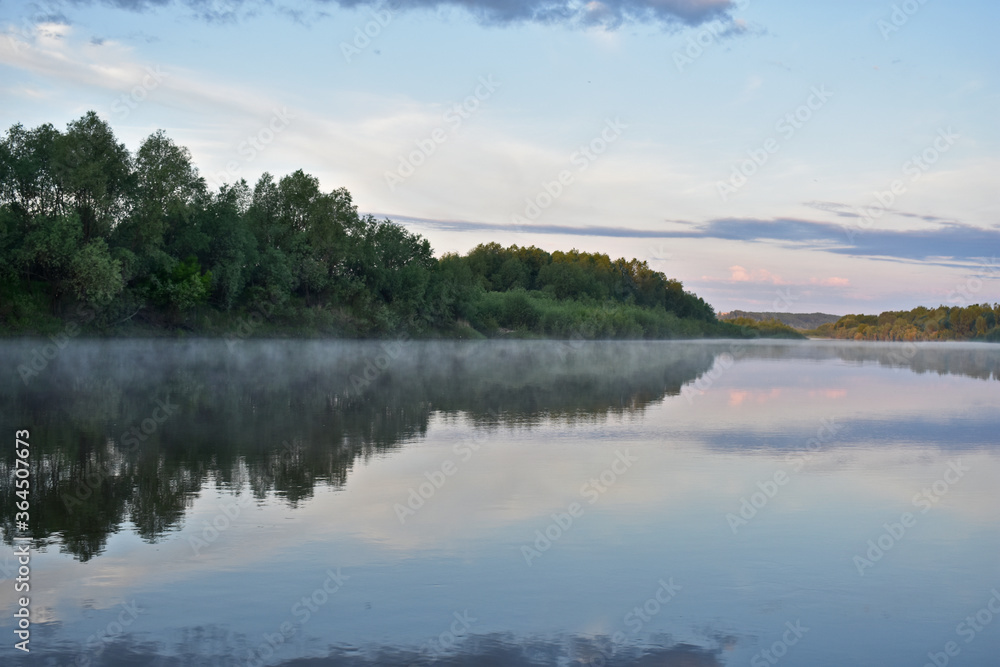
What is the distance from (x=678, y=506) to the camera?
35.7ft

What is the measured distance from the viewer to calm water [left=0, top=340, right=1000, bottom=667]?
6.42 m

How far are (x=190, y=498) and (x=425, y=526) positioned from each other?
321cm

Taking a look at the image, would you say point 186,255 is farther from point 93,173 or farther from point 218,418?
point 218,418

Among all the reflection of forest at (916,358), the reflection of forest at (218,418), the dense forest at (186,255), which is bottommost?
the reflection of forest at (218,418)

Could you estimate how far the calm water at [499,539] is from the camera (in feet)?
21.1

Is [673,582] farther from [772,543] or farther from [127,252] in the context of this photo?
[127,252]

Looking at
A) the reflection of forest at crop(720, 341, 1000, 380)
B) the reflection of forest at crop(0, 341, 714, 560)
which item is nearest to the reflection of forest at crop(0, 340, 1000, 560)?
the reflection of forest at crop(0, 341, 714, 560)

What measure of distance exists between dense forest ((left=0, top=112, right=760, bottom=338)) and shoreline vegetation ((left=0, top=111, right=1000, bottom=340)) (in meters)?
0.10

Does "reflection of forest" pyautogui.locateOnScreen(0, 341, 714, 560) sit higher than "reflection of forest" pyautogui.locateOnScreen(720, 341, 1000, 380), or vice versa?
"reflection of forest" pyautogui.locateOnScreen(720, 341, 1000, 380)

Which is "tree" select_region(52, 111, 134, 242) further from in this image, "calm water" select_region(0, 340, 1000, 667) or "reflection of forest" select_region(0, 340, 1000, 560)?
"calm water" select_region(0, 340, 1000, 667)

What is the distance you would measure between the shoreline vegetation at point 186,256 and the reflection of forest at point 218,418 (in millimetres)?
13554

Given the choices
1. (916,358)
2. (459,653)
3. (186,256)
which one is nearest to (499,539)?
(459,653)

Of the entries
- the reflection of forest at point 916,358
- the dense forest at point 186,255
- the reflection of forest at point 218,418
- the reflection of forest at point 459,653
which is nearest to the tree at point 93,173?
the dense forest at point 186,255

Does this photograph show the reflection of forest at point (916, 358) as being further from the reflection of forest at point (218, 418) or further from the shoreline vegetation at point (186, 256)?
the shoreline vegetation at point (186, 256)
